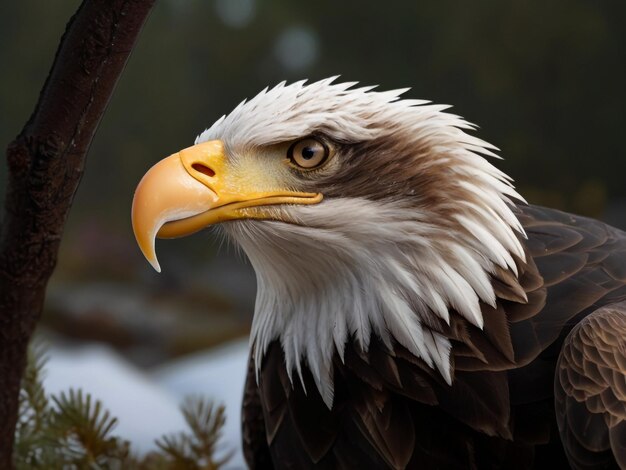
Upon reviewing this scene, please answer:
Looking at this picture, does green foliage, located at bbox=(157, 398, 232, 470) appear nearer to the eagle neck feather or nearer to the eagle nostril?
the eagle neck feather

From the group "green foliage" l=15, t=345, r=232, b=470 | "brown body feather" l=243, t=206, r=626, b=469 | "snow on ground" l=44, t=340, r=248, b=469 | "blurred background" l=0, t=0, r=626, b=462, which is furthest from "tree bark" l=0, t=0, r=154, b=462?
"blurred background" l=0, t=0, r=626, b=462

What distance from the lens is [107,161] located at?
4320 millimetres

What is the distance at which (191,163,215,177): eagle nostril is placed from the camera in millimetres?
1500

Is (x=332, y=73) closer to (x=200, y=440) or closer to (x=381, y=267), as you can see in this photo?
(x=200, y=440)

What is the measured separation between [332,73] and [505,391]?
2.93 metres

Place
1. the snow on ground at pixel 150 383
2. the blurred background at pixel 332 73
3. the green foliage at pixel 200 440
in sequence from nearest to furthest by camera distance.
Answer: the green foliage at pixel 200 440
the snow on ground at pixel 150 383
the blurred background at pixel 332 73

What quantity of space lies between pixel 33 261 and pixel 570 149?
10.6 feet

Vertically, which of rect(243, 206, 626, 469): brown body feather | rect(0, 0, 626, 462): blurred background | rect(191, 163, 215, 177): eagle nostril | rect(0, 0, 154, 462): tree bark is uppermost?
rect(0, 0, 626, 462): blurred background

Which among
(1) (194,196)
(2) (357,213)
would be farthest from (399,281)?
(1) (194,196)

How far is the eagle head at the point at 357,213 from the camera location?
151 cm

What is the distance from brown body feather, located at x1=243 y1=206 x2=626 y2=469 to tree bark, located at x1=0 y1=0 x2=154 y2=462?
0.52m

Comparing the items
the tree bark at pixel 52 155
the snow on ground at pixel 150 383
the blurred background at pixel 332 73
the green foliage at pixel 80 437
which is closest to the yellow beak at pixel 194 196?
the tree bark at pixel 52 155

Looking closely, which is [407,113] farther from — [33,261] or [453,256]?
[33,261]

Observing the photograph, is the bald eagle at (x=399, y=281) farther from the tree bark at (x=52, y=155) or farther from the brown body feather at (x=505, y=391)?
the tree bark at (x=52, y=155)
